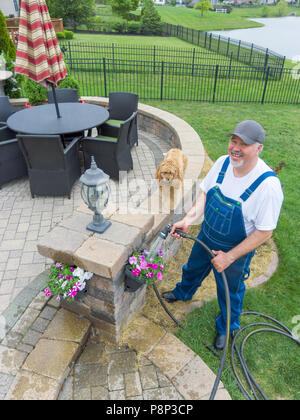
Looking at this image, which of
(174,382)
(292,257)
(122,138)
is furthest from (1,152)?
(292,257)

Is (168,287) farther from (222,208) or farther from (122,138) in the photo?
(122,138)

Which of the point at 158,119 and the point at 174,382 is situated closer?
the point at 174,382

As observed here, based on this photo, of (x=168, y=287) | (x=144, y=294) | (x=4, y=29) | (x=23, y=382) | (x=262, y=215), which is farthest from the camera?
(x=4, y=29)

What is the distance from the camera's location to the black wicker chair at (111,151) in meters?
5.20

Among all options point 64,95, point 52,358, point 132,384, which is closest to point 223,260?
point 132,384

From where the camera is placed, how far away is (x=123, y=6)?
159 feet

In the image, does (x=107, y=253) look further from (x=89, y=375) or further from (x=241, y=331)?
(x=241, y=331)

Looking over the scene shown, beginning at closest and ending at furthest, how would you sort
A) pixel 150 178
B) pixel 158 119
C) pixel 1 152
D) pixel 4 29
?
pixel 1 152, pixel 150 178, pixel 158 119, pixel 4 29

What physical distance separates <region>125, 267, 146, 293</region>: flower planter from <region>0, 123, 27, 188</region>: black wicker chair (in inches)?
150

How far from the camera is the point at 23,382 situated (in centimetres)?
243

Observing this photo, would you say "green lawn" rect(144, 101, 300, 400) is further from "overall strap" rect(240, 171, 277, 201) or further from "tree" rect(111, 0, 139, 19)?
"tree" rect(111, 0, 139, 19)

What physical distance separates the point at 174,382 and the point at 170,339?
411mm

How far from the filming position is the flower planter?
257cm

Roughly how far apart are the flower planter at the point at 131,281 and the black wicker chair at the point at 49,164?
2.81 metres
